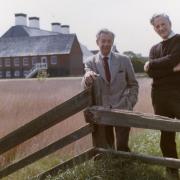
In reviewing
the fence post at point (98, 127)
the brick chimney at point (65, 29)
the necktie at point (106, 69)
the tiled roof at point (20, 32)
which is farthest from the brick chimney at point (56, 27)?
the fence post at point (98, 127)

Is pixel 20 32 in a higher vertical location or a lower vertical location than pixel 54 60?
higher

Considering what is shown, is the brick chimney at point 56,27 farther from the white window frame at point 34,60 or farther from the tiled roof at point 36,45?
the white window frame at point 34,60

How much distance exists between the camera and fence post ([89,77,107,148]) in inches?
210

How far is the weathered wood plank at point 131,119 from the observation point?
4.89m

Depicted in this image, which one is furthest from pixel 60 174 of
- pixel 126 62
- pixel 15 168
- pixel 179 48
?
pixel 179 48

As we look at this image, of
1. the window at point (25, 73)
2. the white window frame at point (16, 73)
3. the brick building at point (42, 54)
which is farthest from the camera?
the white window frame at point (16, 73)

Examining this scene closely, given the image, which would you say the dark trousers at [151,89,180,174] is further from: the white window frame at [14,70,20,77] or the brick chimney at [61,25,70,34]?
the brick chimney at [61,25,70,34]

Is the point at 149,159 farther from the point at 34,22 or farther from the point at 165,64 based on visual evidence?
the point at 34,22

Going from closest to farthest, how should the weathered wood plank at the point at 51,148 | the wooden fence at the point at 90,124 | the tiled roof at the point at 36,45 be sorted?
the wooden fence at the point at 90,124, the weathered wood plank at the point at 51,148, the tiled roof at the point at 36,45

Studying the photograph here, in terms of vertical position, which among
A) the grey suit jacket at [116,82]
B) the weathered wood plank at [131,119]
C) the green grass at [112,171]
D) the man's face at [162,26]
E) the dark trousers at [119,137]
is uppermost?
the man's face at [162,26]

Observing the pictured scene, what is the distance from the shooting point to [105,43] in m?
5.43

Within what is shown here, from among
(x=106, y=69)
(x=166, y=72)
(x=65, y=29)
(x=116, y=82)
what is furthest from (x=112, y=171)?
(x=65, y=29)

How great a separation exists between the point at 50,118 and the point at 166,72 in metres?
1.35

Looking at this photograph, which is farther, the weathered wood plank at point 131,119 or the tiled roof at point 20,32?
the tiled roof at point 20,32
